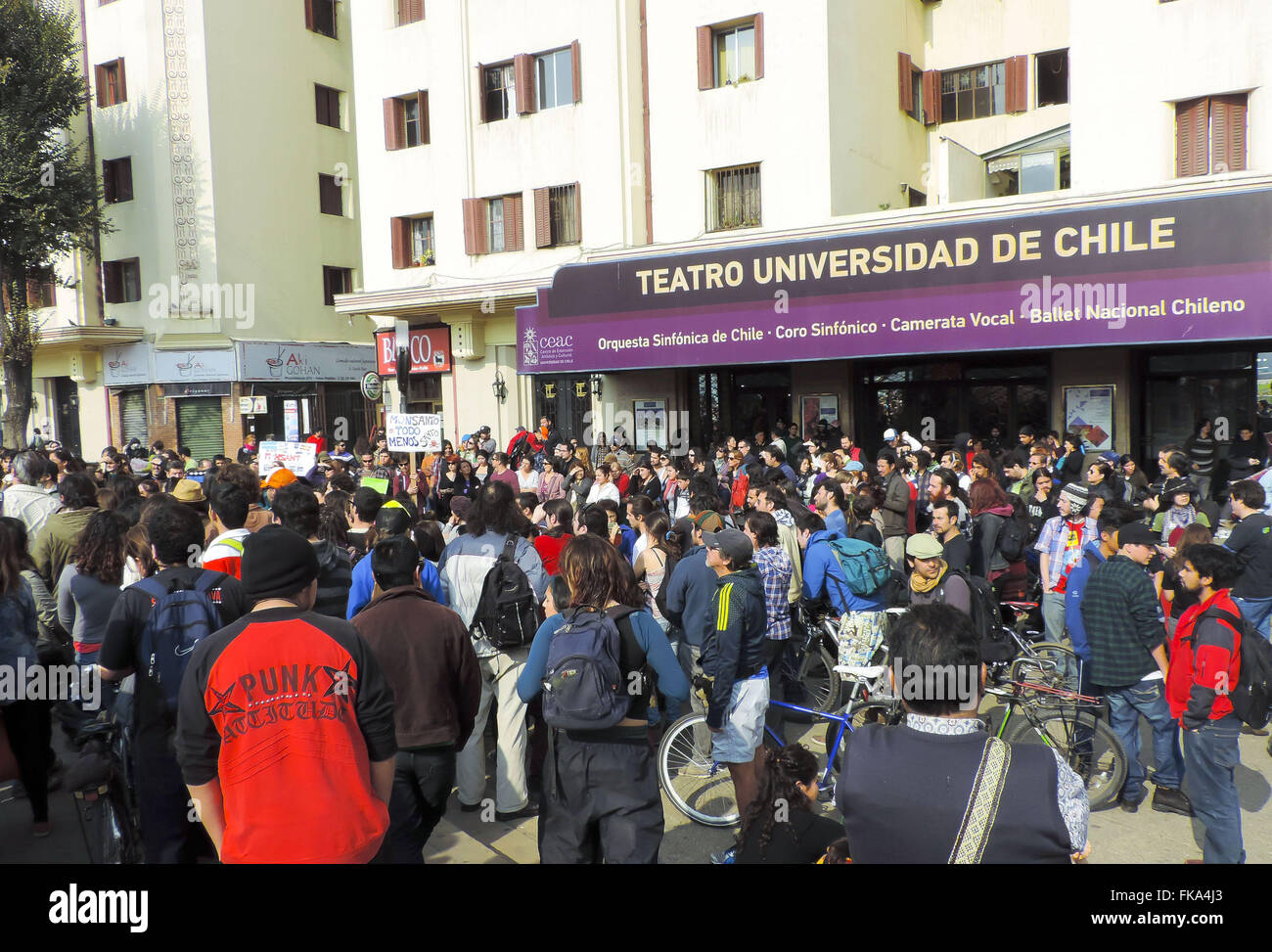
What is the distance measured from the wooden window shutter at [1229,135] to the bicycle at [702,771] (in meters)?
12.2

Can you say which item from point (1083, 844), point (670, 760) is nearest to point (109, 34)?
point (670, 760)

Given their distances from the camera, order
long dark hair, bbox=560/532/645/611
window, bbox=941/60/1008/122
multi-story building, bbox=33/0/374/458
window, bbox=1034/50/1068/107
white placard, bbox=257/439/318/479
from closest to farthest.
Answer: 1. long dark hair, bbox=560/532/645/611
2. white placard, bbox=257/439/318/479
3. window, bbox=1034/50/1068/107
4. window, bbox=941/60/1008/122
5. multi-story building, bbox=33/0/374/458

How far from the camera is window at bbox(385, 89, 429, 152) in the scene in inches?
847

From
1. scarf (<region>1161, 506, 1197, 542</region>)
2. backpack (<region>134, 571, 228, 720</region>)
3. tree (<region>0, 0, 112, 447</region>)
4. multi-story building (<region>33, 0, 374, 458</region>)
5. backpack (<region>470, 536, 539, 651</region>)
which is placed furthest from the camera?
multi-story building (<region>33, 0, 374, 458</region>)

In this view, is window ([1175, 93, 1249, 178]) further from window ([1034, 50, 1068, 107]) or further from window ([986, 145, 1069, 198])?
window ([1034, 50, 1068, 107])

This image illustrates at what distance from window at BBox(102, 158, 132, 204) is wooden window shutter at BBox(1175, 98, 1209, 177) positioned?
26.1m

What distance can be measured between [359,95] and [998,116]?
1447 centimetres

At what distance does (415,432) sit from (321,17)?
2081cm

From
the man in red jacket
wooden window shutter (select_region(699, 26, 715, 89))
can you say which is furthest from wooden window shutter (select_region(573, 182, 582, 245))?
the man in red jacket

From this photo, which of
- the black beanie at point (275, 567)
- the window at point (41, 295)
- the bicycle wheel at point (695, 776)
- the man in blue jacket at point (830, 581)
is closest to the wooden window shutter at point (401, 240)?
the window at point (41, 295)

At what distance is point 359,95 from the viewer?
72.7 feet

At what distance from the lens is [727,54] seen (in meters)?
17.7

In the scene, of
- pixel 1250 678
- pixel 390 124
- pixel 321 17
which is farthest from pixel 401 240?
pixel 1250 678

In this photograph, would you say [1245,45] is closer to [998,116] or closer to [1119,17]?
[1119,17]
